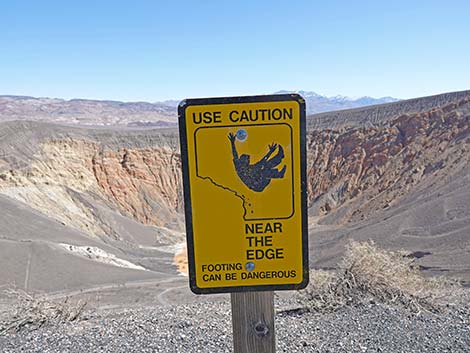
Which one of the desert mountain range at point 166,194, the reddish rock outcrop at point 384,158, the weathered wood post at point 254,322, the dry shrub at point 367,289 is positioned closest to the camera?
the weathered wood post at point 254,322

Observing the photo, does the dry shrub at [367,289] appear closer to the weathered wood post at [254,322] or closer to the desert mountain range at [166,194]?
the weathered wood post at [254,322]

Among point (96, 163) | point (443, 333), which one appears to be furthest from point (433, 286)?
point (96, 163)

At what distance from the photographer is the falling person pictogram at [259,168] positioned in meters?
2.12

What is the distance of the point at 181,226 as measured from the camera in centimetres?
4100

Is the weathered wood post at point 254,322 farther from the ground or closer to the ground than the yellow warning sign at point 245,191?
closer to the ground

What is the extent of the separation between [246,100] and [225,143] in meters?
0.22

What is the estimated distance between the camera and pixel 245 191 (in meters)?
2.15

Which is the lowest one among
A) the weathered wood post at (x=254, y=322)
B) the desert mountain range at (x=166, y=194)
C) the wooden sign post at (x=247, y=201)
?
the desert mountain range at (x=166, y=194)

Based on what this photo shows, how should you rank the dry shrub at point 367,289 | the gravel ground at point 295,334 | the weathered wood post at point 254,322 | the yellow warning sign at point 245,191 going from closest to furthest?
the yellow warning sign at point 245,191 → the weathered wood post at point 254,322 → the gravel ground at point 295,334 → the dry shrub at point 367,289

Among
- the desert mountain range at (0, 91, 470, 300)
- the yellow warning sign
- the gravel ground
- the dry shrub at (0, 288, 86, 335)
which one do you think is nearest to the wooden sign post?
the yellow warning sign

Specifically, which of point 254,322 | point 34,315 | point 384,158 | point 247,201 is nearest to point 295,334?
point 34,315

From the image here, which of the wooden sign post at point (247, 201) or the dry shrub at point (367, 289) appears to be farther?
the dry shrub at point (367, 289)

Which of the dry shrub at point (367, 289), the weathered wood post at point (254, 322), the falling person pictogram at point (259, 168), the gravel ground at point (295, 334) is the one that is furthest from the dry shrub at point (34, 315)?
the falling person pictogram at point (259, 168)

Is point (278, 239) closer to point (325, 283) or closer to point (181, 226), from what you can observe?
point (325, 283)
